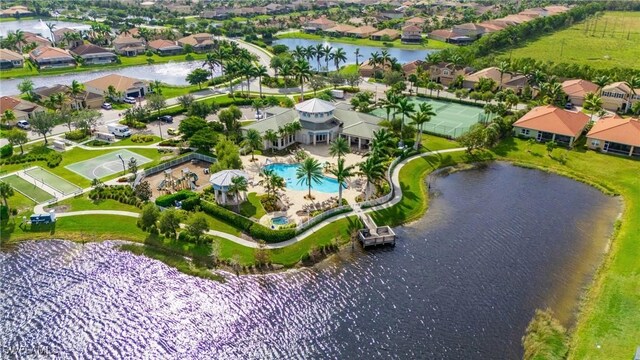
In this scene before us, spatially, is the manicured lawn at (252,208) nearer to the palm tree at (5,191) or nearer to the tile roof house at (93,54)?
the palm tree at (5,191)

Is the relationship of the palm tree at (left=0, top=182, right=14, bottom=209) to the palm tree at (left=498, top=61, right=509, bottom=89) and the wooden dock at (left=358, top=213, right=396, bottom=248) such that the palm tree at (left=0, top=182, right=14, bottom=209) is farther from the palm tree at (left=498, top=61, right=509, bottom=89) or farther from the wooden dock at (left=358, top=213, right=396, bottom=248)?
the palm tree at (left=498, top=61, right=509, bottom=89)

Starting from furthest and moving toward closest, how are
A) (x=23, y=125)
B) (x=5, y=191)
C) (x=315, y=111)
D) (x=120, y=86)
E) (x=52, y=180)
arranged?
(x=120, y=86)
(x=23, y=125)
(x=315, y=111)
(x=52, y=180)
(x=5, y=191)

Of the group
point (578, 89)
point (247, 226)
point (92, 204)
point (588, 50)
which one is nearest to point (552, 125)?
point (578, 89)

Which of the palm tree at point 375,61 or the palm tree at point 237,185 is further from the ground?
the palm tree at point 375,61

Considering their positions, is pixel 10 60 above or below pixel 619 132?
above

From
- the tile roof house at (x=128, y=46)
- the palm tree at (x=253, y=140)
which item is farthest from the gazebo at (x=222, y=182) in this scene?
the tile roof house at (x=128, y=46)

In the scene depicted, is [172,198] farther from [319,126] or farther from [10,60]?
[10,60]

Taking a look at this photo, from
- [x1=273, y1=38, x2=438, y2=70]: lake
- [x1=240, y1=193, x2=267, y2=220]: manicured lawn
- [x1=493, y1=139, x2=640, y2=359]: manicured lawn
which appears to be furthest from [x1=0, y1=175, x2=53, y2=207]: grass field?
[x1=273, y1=38, x2=438, y2=70]: lake
